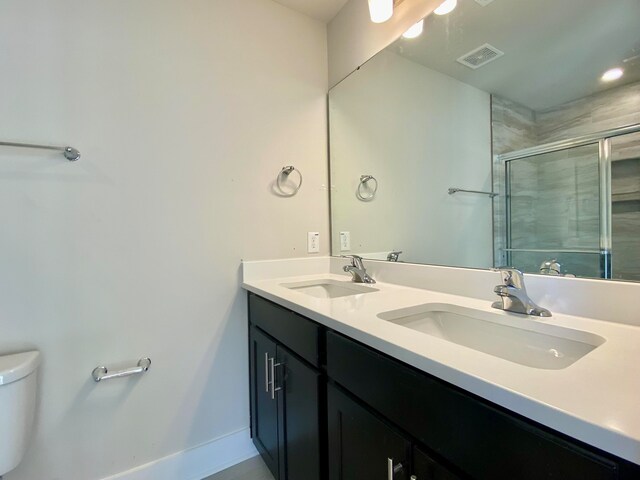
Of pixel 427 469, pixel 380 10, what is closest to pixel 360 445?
→ pixel 427 469

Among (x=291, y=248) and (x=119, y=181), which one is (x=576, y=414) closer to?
(x=291, y=248)

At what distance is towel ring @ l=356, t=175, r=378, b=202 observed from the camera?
1.68 m

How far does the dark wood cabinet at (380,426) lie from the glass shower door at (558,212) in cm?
62

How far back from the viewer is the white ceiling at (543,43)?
823mm

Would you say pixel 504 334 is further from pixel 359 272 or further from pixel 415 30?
pixel 415 30

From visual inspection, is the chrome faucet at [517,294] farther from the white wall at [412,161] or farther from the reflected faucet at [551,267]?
the white wall at [412,161]

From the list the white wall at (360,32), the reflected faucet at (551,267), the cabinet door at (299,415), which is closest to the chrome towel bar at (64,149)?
the cabinet door at (299,415)

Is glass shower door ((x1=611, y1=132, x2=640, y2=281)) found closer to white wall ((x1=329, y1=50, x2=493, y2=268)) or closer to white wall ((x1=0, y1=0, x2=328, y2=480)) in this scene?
white wall ((x1=329, y1=50, x2=493, y2=268))

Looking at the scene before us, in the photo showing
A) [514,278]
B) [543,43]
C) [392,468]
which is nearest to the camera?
[392,468]

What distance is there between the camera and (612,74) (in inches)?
32.7

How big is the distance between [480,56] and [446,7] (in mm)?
241

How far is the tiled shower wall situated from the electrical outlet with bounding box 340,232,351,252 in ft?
2.61

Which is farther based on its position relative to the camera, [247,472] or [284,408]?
[247,472]

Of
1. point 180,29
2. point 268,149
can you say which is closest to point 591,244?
point 268,149
